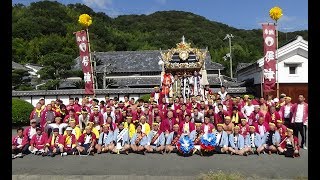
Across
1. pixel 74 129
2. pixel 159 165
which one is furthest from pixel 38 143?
pixel 159 165

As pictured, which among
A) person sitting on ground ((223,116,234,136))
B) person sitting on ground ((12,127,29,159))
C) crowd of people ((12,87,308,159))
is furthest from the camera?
person sitting on ground ((12,127,29,159))

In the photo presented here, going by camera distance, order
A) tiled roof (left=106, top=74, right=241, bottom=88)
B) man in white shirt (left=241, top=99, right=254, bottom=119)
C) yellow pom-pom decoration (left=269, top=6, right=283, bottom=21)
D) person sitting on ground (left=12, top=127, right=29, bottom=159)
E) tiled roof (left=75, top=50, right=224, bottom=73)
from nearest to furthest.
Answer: person sitting on ground (left=12, top=127, right=29, bottom=159), man in white shirt (left=241, top=99, right=254, bottom=119), yellow pom-pom decoration (left=269, top=6, right=283, bottom=21), tiled roof (left=106, top=74, right=241, bottom=88), tiled roof (left=75, top=50, right=224, bottom=73)

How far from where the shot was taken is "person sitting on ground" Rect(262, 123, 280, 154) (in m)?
10.3

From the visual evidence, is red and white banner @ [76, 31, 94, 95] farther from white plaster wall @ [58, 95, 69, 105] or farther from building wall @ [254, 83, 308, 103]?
building wall @ [254, 83, 308, 103]

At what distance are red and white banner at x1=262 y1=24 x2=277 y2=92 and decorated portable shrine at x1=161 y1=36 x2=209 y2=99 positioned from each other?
4026mm

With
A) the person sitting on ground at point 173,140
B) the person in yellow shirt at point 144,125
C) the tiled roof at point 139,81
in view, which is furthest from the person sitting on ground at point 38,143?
the tiled roof at point 139,81

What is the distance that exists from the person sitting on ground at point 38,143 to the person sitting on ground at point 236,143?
566 cm

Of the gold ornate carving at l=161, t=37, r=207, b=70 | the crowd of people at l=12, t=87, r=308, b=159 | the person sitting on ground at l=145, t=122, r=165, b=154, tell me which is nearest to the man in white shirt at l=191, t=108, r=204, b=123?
the crowd of people at l=12, t=87, r=308, b=159

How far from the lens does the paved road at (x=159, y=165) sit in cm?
841

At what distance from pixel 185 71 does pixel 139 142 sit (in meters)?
9.11

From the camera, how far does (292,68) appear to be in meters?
24.3

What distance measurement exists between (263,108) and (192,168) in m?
4.17

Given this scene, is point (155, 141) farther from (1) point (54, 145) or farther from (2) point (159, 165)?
(1) point (54, 145)

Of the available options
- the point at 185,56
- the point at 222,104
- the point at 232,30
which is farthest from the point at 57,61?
the point at 232,30
